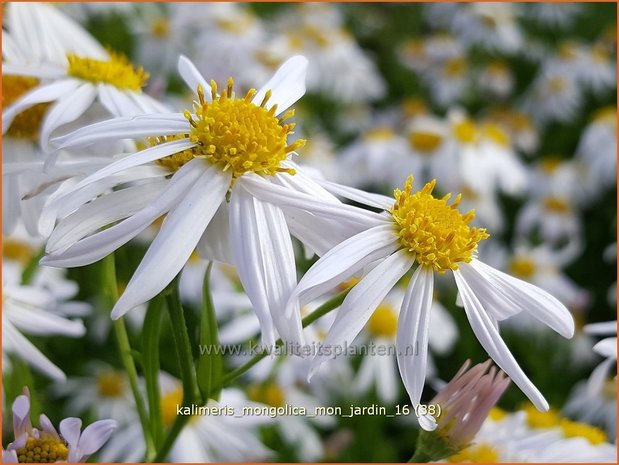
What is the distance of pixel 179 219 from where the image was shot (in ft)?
2.11

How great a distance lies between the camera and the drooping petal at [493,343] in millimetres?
660

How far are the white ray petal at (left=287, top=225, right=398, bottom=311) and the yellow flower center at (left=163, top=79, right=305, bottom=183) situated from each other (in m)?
0.10

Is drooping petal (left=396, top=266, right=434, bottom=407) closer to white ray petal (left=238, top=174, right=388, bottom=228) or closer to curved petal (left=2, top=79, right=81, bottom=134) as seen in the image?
white ray petal (left=238, top=174, right=388, bottom=228)

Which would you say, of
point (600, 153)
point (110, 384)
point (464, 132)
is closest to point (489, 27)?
point (600, 153)

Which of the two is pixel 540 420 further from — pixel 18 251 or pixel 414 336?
pixel 18 251

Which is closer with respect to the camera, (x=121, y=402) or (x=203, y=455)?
(x=203, y=455)

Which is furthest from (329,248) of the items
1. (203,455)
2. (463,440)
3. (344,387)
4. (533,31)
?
(533,31)

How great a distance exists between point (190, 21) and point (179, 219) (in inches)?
89.3

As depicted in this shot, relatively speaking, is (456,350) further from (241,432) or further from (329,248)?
(329,248)

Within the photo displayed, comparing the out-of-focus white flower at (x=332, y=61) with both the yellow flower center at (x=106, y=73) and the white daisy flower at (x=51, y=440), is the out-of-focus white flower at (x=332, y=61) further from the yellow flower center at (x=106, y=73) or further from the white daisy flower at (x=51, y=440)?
the white daisy flower at (x=51, y=440)

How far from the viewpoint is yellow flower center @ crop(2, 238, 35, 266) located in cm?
154

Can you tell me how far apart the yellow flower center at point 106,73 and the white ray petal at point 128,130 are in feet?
0.85

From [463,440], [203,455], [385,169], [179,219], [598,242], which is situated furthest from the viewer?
[598,242]

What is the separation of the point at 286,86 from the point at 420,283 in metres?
0.29
